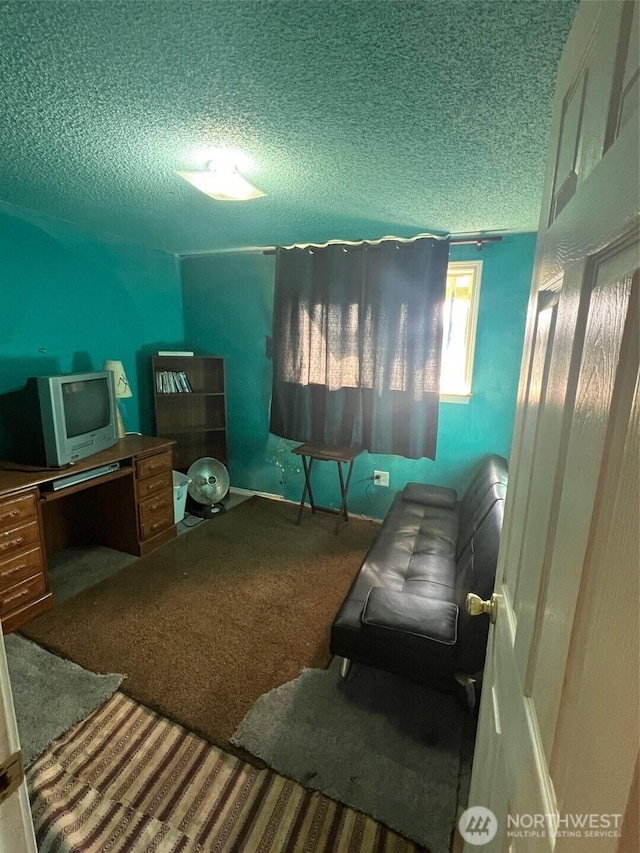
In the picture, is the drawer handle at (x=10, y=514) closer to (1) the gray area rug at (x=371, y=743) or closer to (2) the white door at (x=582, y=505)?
(1) the gray area rug at (x=371, y=743)

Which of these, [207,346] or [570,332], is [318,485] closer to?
[207,346]

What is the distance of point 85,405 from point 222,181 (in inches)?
64.4

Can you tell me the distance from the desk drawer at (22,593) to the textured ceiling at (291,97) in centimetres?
207

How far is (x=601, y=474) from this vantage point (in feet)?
1.40

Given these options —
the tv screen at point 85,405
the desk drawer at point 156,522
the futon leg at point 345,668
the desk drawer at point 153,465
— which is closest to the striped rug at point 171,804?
the futon leg at point 345,668

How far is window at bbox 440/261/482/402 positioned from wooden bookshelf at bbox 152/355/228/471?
77.1 inches

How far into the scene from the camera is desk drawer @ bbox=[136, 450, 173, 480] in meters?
2.71

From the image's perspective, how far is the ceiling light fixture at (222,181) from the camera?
67.5 inches

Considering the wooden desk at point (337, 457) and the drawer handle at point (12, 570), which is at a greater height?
the wooden desk at point (337, 457)

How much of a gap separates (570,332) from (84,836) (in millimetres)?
1758

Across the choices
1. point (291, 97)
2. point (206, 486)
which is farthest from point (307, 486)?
point (291, 97)

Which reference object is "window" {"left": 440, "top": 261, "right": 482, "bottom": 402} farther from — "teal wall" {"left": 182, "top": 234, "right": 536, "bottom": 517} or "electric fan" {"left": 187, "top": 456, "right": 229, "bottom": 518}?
"electric fan" {"left": 187, "top": 456, "right": 229, "bottom": 518}

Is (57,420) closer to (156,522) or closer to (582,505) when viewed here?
(156,522)

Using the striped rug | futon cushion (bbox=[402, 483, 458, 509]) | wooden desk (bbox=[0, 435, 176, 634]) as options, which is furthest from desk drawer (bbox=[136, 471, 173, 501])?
futon cushion (bbox=[402, 483, 458, 509])
